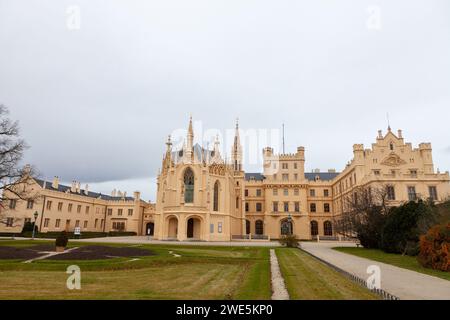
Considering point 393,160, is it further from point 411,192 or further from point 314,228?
point 314,228

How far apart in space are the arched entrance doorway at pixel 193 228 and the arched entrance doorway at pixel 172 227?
7.73 feet

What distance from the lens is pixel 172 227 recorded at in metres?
48.7

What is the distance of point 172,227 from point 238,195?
16498mm

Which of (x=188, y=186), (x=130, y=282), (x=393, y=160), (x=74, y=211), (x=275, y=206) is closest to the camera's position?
(x=130, y=282)

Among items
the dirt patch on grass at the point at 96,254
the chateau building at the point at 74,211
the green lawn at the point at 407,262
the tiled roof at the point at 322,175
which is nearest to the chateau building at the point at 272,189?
the tiled roof at the point at 322,175

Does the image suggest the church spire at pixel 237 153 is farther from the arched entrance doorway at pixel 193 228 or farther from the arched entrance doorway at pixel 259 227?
the arched entrance doorway at pixel 193 228

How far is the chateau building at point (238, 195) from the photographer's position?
45.5 metres

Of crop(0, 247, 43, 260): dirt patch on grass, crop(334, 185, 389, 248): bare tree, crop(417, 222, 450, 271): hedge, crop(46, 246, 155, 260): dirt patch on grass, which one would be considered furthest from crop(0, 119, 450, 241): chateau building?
A: crop(417, 222, 450, 271): hedge

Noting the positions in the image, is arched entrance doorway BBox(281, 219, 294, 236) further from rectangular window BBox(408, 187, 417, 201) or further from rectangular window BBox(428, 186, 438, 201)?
rectangular window BBox(428, 186, 438, 201)

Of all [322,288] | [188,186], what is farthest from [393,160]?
[322,288]

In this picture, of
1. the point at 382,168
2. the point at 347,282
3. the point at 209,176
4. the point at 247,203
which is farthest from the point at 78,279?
the point at 247,203

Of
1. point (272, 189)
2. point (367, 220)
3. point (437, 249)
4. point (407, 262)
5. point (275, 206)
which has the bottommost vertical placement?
point (407, 262)
